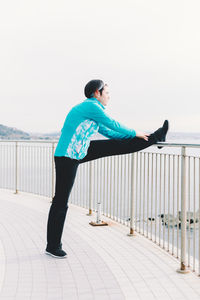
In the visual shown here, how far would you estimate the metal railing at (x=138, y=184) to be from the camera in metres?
3.70

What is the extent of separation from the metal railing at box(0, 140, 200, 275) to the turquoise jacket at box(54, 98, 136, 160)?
583 millimetres

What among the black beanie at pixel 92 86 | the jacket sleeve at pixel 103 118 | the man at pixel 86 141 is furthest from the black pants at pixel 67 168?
the black beanie at pixel 92 86

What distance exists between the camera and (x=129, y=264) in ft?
12.4

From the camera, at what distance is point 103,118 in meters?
3.65

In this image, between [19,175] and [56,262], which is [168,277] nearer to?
[56,262]

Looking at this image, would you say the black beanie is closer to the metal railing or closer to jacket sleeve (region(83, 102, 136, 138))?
jacket sleeve (region(83, 102, 136, 138))

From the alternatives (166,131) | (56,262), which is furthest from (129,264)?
(166,131)

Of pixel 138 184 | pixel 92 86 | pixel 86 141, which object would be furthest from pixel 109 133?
pixel 138 184

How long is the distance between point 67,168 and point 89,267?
0.97 meters

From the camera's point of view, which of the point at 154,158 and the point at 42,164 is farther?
the point at 42,164

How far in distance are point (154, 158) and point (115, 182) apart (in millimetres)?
1663

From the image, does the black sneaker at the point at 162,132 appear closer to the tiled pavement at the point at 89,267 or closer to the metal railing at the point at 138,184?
the metal railing at the point at 138,184

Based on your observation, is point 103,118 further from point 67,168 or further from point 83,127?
point 67,168

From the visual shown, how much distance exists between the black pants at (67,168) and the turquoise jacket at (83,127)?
0.25ft
